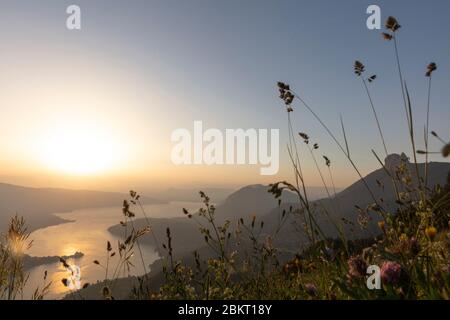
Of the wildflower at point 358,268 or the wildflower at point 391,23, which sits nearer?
the wildflower at point 358,268

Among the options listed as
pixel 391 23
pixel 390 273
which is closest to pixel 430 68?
pixel 391 23

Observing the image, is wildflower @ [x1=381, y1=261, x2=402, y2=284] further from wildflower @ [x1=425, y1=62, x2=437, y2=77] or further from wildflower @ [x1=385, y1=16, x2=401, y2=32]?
wildflower @ [x1=385, y1=16, x2=401, y2=32]

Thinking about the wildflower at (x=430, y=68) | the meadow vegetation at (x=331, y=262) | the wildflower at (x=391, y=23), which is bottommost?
the meadow vegetation at (x=331, y=262)

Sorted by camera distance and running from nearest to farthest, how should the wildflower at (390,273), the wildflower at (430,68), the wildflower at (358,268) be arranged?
the wildflower at (390,273) → the wildflower at (358,268) → the wildflower at (430,68)

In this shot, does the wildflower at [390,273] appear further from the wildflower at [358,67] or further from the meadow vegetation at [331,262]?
the wildflower at [358,67]

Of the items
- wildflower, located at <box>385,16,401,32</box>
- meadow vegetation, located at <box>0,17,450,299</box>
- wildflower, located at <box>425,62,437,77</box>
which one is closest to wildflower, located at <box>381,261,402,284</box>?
meadow vegetation, located at <box>0,17,450,299</box>

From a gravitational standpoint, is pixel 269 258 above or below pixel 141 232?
below

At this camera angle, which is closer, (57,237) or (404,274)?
(404,274)

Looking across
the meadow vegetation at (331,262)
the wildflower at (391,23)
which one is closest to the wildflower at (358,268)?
the meadow vegetation at (331,262)
